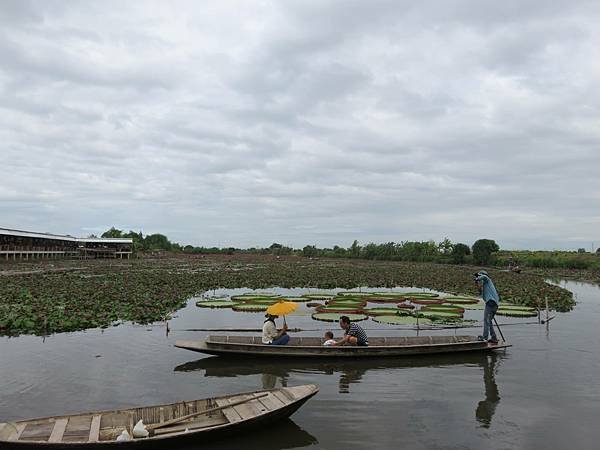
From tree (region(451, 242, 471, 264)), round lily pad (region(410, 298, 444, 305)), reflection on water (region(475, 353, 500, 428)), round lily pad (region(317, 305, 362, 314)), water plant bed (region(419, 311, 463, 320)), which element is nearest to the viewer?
reflection on water (region(475, 353, 500, 428))

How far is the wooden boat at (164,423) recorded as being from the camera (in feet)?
22.1

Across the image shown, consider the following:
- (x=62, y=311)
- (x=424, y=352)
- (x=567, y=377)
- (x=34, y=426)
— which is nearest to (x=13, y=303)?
(x=62, y=311)

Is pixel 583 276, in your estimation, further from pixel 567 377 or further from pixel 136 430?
pixel 136 430

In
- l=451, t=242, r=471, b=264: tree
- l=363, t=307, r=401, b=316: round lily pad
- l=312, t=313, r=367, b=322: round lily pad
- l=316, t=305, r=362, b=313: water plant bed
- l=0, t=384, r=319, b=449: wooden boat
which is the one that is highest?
l=451, t=242, r=471, b=264: tree

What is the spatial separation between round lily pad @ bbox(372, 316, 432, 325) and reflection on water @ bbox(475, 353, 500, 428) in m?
5.05

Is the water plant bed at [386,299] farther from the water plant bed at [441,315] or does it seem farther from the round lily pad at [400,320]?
the round lily pad at [400,320]

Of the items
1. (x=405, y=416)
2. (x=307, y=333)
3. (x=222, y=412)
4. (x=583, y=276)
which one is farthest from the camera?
(x=583, y=276)

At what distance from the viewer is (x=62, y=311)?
18.8 meters

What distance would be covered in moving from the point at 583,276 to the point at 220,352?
4671 cm

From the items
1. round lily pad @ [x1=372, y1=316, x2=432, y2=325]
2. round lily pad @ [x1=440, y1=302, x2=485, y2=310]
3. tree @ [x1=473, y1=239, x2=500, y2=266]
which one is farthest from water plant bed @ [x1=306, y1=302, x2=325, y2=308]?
tree @ [x1=473, y1=239, x2=500, y2=266]

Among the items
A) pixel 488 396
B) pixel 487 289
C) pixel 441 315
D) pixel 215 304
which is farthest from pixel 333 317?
pixel 488 396

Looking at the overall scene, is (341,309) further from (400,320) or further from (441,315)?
Result: (441,315)

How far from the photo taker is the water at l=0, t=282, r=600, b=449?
8016 mm

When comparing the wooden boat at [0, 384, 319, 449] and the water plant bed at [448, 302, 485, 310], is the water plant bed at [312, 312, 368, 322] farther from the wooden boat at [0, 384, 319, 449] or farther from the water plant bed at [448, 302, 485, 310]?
the wooden boat at [0, 384, 319, 449]
